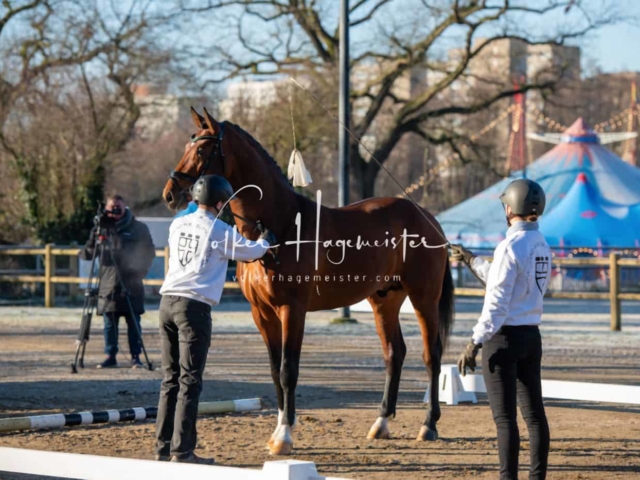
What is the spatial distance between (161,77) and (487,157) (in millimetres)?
9460

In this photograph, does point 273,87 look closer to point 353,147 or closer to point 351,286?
point 353,147

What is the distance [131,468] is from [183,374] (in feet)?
5.97

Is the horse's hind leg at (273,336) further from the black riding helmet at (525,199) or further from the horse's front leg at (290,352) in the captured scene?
the black riding helmet at (525,199)

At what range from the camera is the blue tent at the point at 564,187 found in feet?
101

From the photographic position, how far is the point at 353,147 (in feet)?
94.7

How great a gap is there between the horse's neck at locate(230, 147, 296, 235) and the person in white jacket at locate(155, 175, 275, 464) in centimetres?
88

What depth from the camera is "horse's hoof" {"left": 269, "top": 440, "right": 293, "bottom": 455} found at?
748 centimetres

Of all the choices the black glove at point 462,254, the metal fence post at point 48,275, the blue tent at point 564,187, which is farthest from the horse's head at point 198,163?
the blue tent at point 564,187

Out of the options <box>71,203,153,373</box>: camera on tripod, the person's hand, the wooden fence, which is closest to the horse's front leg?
the person's hand

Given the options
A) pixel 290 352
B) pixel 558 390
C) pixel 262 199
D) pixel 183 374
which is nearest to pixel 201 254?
pixel 183 374

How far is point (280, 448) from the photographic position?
24.6ft
